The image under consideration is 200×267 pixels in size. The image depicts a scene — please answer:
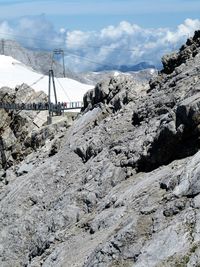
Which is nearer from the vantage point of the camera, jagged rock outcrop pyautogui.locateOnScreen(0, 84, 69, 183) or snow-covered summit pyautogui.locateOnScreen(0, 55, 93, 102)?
jagged rock outcrop pyautogui.locateOnScreen(0, 84, 69, 183)

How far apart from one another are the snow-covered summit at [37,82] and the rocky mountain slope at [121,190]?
256 ft

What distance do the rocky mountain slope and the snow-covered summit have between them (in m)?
78.0

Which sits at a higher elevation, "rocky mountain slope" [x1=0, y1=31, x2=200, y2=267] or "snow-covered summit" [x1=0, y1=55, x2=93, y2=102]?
"rocky mountain slope" [x1=0, y1=31, x2=200, y2=267]

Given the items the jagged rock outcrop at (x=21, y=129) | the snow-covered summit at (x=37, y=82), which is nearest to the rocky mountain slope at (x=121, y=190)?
the jagged rock outcrop at (x=21, y=129)

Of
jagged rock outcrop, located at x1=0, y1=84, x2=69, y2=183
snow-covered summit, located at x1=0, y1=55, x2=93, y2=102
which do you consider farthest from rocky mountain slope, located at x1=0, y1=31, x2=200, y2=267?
snow-covered summit, located at x1=0, y1=55, x2=93, y2=102

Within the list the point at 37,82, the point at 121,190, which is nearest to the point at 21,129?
the point at 121,190

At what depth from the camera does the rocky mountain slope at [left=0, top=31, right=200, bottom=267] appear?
2197 centimetres

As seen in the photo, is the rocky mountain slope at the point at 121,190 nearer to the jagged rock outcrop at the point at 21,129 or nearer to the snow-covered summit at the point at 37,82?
the jagged rock outcrop at the point at 21,129

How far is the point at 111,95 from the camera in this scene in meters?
47.2

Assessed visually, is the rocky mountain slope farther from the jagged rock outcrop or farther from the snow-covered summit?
the snow-covered summit

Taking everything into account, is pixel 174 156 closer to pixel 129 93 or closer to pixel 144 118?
pixel 144 118

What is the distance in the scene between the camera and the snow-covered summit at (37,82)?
124062 mm

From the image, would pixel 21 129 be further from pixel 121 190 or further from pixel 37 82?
pixel 37 82

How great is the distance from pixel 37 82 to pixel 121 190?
11039 cm
